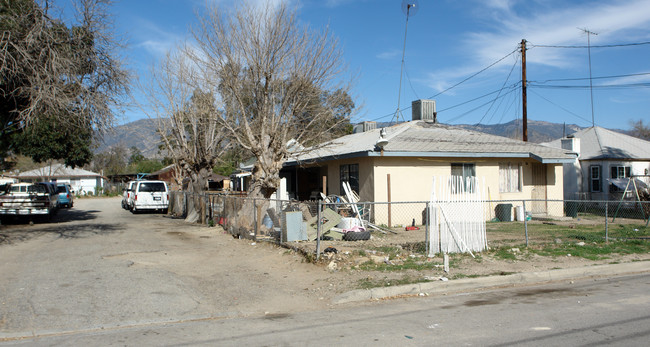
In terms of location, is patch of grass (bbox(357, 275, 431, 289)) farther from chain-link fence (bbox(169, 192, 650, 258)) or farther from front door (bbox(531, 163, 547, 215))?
front door (bbox(531, 163, 547, 215))

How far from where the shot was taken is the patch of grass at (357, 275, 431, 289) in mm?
8453

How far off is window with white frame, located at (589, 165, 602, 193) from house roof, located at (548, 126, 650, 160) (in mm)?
717

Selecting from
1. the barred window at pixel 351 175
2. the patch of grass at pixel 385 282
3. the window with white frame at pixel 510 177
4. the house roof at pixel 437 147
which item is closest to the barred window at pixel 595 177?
the house roof at pixel 437 147

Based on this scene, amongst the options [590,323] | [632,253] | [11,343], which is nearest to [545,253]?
[632,253]

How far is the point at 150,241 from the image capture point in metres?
14.3

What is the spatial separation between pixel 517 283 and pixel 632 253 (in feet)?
15.1

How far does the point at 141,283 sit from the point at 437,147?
12388 millimetres

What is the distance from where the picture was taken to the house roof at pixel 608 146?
26.5 meters

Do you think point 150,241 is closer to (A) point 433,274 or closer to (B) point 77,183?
(A) point 433,274

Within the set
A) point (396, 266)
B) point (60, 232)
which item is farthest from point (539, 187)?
point (60, 232)

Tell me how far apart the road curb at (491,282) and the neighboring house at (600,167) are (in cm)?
1671

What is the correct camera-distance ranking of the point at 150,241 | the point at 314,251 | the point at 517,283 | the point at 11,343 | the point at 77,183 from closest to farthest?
the point at 11,343 < the point at 517,283 < the point at 314,251 < the point at 150,241 < the point at 77,183

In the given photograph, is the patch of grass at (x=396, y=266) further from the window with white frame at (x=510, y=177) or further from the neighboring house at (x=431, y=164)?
the window with white frame at (x=510, y=177)

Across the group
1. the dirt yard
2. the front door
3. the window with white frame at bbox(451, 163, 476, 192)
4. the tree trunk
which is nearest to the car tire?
the dirt yard
